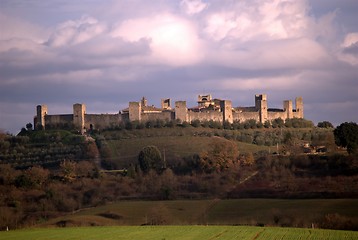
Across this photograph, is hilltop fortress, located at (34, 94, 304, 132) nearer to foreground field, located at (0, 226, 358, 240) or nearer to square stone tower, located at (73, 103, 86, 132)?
square stone tower, located at (73, 103, 86, 132)

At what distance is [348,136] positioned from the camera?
59.6m

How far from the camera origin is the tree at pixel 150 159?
204 feet

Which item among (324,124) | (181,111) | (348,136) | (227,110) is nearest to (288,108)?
(324,124)

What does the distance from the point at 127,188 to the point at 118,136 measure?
730 inches

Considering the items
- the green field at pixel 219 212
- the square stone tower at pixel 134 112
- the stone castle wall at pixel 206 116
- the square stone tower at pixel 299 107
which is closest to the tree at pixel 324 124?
the square stone tower at pixel 299 107

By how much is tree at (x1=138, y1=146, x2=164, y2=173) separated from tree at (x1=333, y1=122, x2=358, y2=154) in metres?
13.0

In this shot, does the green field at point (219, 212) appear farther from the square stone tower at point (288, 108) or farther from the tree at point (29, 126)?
the square stone tower at point (288, 108)

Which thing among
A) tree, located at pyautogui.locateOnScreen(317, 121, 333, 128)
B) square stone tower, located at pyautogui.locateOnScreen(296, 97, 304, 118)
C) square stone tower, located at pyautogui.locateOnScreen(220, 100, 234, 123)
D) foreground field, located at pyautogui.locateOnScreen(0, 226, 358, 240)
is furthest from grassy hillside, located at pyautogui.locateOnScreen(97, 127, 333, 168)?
foreground field, located at pyautogui.locateOnScreen(0, 226, 358, 240)

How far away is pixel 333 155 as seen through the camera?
57.2 meters

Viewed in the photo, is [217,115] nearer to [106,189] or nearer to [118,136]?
[118,136]

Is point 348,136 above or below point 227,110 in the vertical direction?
below

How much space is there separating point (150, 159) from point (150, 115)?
615 inches

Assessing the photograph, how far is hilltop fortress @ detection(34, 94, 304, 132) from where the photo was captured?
7750cm

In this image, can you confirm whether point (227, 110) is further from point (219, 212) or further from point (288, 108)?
point (219, 212)
